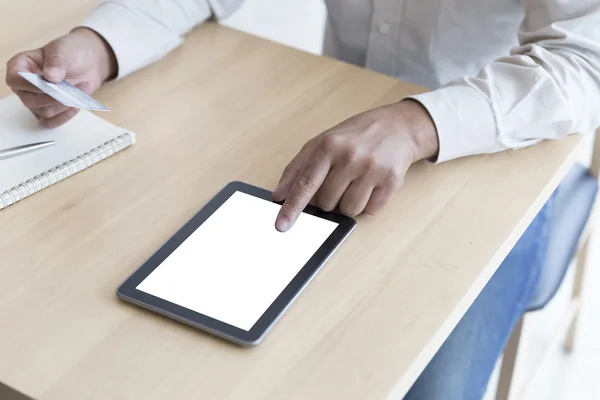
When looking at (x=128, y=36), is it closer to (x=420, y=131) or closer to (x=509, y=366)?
(x=420, y=131)

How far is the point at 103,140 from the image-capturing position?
3.23ft

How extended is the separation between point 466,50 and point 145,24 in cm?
50

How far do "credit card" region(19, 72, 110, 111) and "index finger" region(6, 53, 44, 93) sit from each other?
0.03m

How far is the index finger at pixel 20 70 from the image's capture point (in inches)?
39.4

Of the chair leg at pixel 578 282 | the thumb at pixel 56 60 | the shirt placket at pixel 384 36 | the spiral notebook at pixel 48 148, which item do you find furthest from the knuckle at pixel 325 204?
the chair leg at pixel 578 282

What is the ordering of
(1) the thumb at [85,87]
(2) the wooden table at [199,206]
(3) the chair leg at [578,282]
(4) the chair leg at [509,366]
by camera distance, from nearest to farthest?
(2) the wooden table at [199,206] < (1) the thumb at [85,87] < (4) the chair leg at [509,366] < (3) the chair leg at [578,282]

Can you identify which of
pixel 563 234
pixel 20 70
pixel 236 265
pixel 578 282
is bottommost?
pixel 578 282

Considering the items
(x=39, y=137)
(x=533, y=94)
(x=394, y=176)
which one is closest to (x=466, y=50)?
(x=533, y=94)

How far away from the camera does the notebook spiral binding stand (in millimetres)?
891

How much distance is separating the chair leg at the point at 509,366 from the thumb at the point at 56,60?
2.42 feet

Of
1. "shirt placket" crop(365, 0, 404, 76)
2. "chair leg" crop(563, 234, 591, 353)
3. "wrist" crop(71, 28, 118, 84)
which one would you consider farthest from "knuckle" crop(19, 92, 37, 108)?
"chair leg" crop(563, 234, 591, 353)

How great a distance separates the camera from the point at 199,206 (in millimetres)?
891

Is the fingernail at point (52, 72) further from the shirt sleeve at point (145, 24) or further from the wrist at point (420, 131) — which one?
the wrist at point (420, 131)

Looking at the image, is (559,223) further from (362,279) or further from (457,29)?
(362,279)
